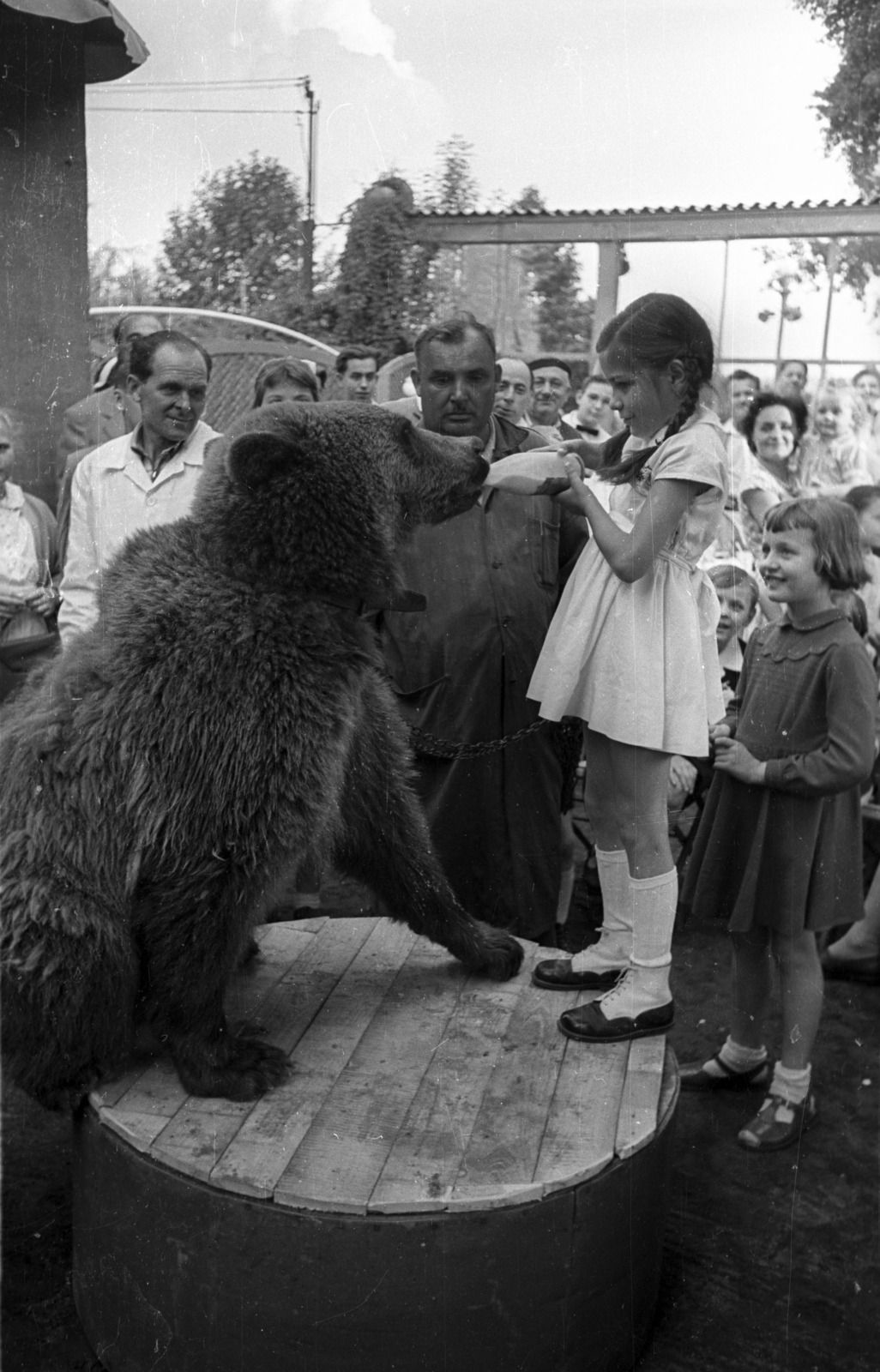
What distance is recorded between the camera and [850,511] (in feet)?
11.6

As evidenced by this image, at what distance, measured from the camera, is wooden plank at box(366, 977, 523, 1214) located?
221 centimetres

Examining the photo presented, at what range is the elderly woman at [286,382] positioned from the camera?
5.14m

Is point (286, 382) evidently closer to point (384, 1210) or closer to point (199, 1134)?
point (199, 1134)

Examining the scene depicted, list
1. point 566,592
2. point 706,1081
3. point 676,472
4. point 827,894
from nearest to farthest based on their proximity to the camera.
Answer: point 676,472, point 566,592, point 827,894, point 706,1081

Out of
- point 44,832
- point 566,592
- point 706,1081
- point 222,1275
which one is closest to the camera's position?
point 222,1275

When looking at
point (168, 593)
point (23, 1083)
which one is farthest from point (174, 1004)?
point (168, 593)

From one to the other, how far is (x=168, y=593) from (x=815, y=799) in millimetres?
2043

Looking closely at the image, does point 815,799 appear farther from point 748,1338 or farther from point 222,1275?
point 222,1275

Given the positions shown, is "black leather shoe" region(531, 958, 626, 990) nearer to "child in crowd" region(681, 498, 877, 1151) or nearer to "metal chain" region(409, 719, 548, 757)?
"child in crowd" region(681, 498, 877, 1151)

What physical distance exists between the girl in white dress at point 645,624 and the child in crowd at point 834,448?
4.29m

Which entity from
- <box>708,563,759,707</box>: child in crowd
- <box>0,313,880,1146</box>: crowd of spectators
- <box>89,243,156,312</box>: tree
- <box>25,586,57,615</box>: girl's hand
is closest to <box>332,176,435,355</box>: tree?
<box>89,243,156,312</box>: tree

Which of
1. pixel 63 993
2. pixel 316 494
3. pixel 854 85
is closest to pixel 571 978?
pixel 63 993

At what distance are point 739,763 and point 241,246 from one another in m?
8.33

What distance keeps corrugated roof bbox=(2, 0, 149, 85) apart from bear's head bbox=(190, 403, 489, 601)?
258cm
